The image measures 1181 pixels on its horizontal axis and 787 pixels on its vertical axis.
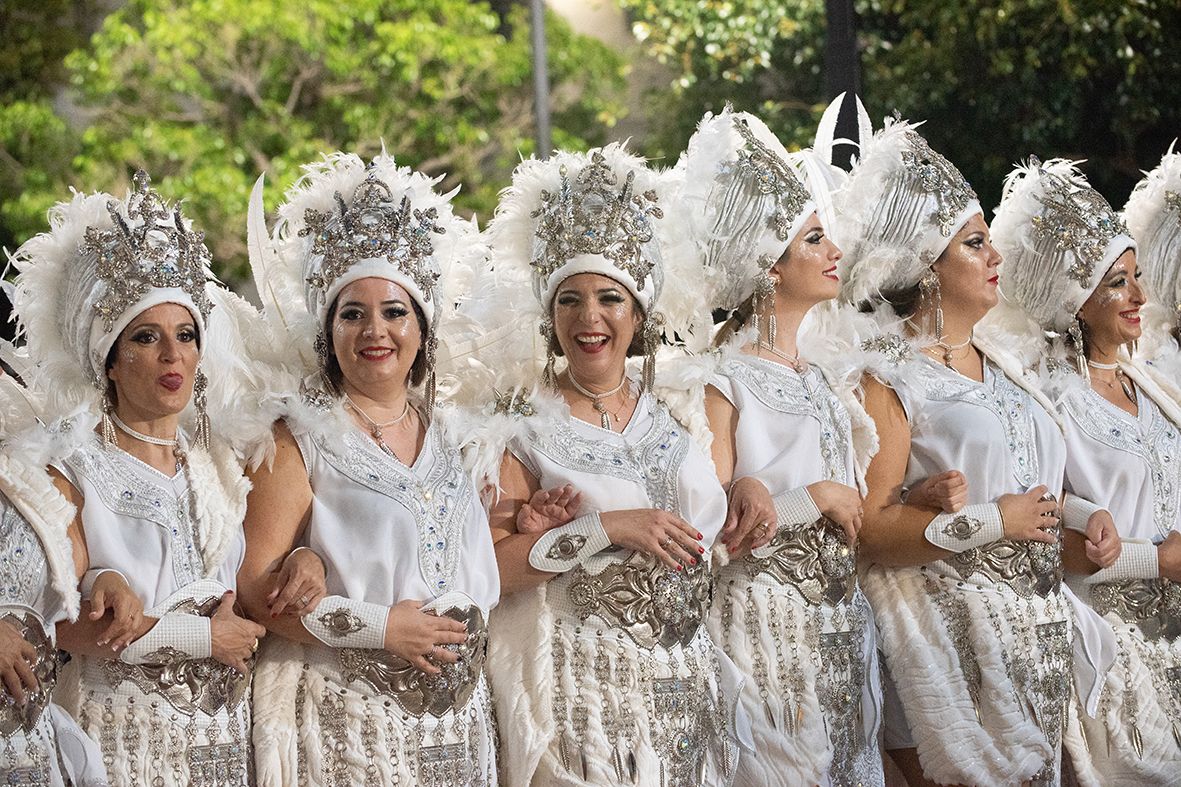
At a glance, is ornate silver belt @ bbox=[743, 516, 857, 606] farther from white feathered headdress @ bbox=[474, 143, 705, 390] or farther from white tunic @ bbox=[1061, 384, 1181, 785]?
white tunic @ bbox=[1061, 384, 1181, 785]

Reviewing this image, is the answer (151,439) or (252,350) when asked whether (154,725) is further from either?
(252,350)

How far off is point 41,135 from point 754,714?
36.1ft

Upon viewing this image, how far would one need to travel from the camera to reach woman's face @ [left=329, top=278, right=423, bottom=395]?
365cm

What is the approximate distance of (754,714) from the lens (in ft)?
13.5

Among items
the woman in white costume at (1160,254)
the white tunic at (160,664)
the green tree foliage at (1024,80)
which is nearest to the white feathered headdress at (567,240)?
the white tunic at (160,664)

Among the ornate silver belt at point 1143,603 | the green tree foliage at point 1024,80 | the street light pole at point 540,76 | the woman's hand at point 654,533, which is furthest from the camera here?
the green tree foliage at point 1024,80

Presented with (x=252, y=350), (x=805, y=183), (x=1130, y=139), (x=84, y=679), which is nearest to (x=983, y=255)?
(x=805, y=183)

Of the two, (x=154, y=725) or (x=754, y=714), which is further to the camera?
(x=754, y=714)

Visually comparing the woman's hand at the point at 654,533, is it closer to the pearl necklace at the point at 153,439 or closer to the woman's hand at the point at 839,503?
the woman's hand at the point at 839,503

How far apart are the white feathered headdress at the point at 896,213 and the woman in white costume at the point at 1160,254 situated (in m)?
0.94

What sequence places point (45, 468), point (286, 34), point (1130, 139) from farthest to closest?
point (286, 34)
point (1130, 139)
point (45, 468)

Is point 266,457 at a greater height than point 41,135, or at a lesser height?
lesser

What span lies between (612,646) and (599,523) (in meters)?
0.30

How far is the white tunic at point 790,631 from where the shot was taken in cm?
414
